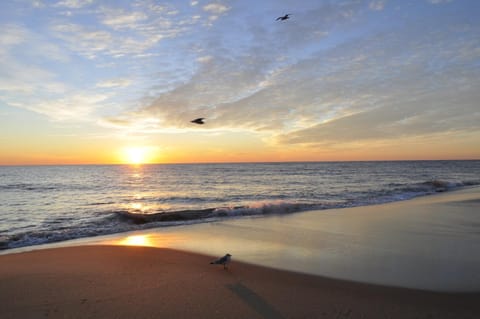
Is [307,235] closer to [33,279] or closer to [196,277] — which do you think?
[196,277]

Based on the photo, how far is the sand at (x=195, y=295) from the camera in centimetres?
486

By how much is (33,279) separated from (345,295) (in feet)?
20.6

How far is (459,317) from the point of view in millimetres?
4695

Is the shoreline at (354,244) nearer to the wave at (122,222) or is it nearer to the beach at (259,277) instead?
the beach at (259,277)

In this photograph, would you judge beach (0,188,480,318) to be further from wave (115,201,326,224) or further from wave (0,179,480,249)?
wave (115,201,326,224)

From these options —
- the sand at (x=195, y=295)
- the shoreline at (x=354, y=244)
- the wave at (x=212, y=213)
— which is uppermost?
the sand at (x=195, y=295)

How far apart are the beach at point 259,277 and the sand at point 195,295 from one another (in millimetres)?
17

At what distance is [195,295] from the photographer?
5.55 m

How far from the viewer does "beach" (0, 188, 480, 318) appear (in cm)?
498

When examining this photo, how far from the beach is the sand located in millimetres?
17

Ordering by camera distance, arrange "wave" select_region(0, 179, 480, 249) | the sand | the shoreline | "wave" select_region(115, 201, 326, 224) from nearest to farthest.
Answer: the sand
the shoreline
"wave" select_region(0, 179, 480, 249)
"wave" select_region(115, 201, 326, 224)

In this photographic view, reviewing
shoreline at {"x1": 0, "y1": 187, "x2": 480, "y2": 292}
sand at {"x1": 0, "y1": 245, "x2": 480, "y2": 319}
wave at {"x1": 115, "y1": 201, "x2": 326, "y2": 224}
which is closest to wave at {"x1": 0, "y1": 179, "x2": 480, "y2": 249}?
wave at {"x1": 115, "y1": 201, "x2": 326, "y2": 224}

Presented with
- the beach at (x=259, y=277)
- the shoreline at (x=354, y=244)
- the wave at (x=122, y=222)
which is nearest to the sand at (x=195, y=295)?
the beach at (x=259, y=277)

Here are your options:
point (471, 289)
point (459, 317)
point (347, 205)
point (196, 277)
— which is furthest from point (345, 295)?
point (347, 205)
